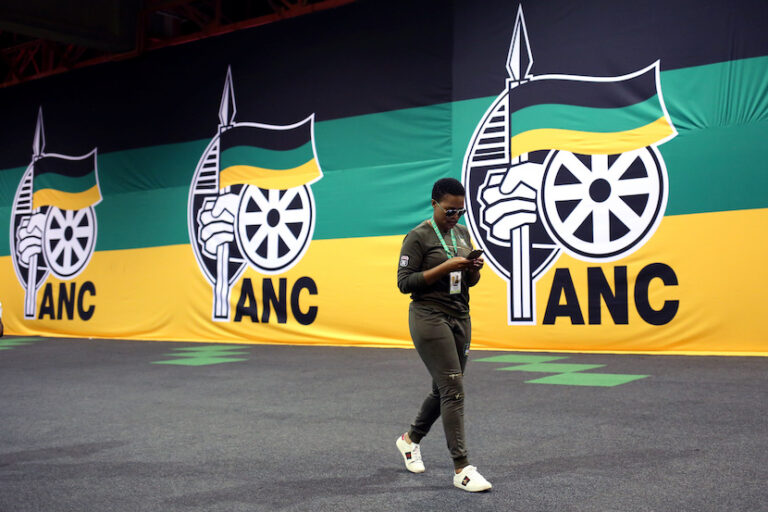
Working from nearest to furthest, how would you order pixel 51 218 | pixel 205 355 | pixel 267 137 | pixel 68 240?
pixel 205 355 < pixel 267 137 < pixel 68 240 < pixel 51 218

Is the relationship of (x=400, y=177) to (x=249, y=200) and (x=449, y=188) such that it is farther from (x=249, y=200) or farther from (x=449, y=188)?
(x=449, y=188)

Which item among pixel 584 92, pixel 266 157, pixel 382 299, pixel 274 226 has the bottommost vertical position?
pixel 382 299

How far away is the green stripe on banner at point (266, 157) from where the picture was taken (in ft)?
39.7

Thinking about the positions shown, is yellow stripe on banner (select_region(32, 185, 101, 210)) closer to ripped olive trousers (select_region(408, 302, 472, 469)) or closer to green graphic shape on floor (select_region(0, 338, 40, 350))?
green graphic shape on floor (select_region(0, 338, 40, 350))

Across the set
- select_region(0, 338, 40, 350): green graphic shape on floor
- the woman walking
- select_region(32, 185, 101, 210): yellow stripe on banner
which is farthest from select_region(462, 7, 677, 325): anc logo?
select_region(32, 185, 101, 210): yellow stripe on banner

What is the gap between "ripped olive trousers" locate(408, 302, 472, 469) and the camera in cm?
340

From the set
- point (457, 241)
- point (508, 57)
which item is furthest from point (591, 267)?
point (457, 241)

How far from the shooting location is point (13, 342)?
13133 mm

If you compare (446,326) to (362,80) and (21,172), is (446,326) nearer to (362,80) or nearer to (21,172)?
(362,80)

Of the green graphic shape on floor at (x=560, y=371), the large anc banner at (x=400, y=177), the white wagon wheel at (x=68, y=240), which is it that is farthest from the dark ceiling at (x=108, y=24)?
the green graphic shape on floor at (x=560, y=371)

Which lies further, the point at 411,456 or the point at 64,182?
the point at 64,182

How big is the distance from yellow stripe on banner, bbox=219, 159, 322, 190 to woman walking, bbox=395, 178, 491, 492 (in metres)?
8.50

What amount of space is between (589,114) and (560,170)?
0.80 metres

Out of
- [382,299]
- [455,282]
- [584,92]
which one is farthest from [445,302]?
[382,299]
